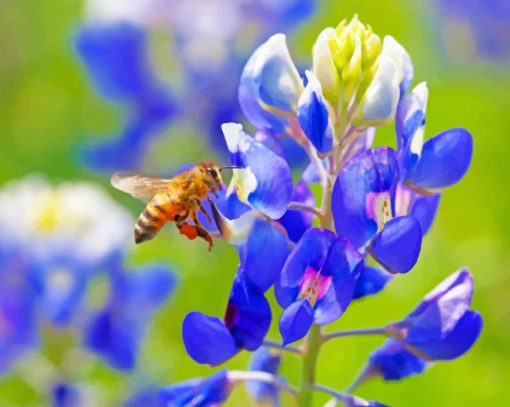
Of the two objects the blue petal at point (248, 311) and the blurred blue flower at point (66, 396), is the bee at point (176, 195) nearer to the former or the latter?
the blue petal at point (248, 311)

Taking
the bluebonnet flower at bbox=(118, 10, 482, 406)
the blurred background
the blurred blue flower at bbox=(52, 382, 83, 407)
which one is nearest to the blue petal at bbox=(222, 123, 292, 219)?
the bluebonnet flower at bbox=(118, 10, 482, 406)

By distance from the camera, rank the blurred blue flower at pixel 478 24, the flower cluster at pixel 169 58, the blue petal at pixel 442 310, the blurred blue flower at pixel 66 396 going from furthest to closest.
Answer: the blurred blue flower at pixel 478 24
the flower cluster at pixel 169 58
the blurred blue flower at pixel 66 396
the blue petal at pixel 442 310

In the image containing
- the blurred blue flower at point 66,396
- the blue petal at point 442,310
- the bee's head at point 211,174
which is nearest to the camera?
the blue petal at point 442,310

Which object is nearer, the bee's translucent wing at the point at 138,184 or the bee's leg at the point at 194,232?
the bee's leg at the point at 194,232

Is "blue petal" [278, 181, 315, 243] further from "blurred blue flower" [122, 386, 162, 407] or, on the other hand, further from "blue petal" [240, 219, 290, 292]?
"blurred blue flower" [122, 386, 162, 407]

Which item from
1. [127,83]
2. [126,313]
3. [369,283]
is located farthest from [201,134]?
[369,283]

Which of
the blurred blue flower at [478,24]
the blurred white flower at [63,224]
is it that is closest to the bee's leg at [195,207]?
the blurred white flower at [63,224]

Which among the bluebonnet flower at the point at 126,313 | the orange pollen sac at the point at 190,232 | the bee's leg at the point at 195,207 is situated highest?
the bluebonnet flower at the point at 126,313

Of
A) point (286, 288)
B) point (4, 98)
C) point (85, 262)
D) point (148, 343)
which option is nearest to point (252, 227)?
point (286, 288)
